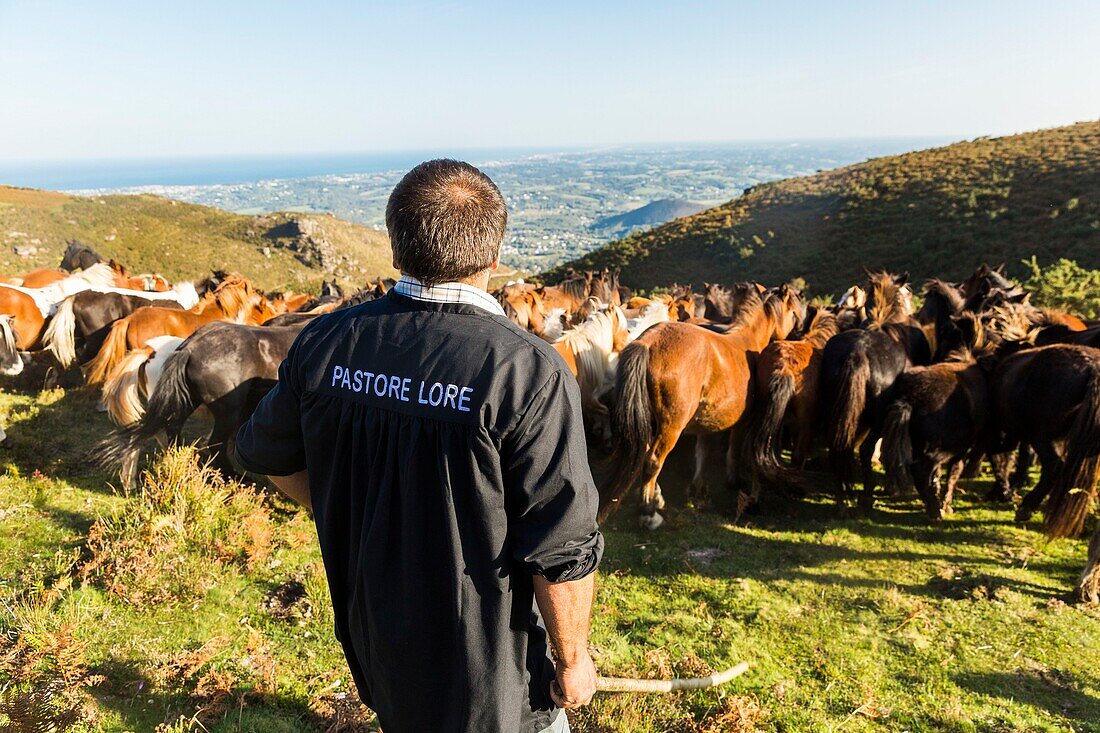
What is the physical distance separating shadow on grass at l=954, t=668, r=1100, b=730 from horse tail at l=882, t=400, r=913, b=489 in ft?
6.72

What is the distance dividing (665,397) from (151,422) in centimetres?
509

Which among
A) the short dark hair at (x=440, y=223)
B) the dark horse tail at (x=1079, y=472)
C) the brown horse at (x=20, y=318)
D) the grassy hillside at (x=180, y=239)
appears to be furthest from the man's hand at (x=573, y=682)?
the grassy hillside at (x=180, y=239)

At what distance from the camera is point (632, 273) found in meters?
33.2

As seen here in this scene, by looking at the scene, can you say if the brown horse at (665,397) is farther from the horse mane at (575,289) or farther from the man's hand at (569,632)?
the horse mane at (575,289)

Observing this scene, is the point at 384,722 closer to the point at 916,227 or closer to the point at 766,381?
the point at 766,381

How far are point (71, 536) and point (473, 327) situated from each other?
4.94m

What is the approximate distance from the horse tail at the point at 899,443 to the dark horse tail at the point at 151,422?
7109 millimetres

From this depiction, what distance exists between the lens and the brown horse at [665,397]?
5.47 m

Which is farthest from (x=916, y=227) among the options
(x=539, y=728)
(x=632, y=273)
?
(x=539, y=728)

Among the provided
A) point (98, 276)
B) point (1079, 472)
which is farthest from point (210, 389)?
point (1079, 472)

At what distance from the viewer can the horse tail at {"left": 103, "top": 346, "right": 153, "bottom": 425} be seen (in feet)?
19.4

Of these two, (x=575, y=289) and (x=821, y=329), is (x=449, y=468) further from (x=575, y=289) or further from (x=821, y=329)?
(x=575, y=289)

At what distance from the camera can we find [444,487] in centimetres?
142

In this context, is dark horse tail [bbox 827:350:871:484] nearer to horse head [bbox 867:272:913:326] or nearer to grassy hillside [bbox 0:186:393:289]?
horse head [bbox 867:272:913:326]
